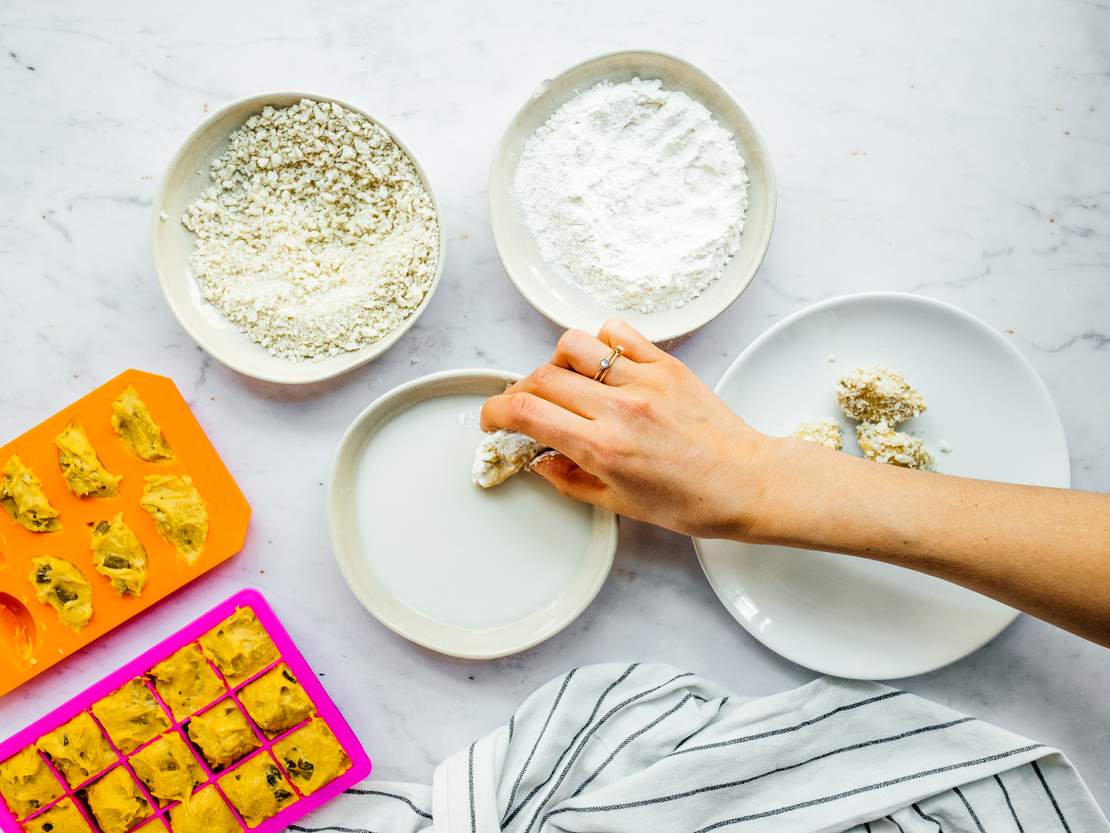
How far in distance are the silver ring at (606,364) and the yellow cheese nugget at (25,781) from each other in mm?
870

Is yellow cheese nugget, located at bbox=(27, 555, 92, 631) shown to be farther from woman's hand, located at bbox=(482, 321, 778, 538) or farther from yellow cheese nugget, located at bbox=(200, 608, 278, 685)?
woman's hand, located at bbox=(482, 321, 778, 538)

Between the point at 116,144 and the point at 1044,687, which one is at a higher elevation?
the point at 116,144

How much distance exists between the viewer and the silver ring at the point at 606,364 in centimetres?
95

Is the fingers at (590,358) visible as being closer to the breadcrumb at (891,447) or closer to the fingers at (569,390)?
the fingers at (569,390)

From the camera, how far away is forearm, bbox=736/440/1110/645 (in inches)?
34.2

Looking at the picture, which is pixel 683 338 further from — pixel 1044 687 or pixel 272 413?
pixel 1044 687

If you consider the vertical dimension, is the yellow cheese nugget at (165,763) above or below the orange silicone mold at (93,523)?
below

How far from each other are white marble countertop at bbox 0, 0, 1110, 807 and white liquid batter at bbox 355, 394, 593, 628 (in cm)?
7

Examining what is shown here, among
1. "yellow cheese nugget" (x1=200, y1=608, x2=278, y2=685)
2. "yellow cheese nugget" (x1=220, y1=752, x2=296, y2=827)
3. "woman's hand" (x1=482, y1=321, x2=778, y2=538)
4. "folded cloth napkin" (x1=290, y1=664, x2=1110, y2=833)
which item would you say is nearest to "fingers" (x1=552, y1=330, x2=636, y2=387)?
"woman's hand" (x1=482, y1=321, x2=778, y2=538)

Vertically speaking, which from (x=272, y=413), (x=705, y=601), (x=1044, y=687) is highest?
(x=272, y=413)

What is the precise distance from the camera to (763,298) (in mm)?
1194

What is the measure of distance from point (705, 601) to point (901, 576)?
259mm

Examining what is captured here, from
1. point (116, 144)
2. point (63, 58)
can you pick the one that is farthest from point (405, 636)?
point (63, 58)

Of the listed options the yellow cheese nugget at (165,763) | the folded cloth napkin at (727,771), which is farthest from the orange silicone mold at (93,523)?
the folded cloth napkin at (727,771)
